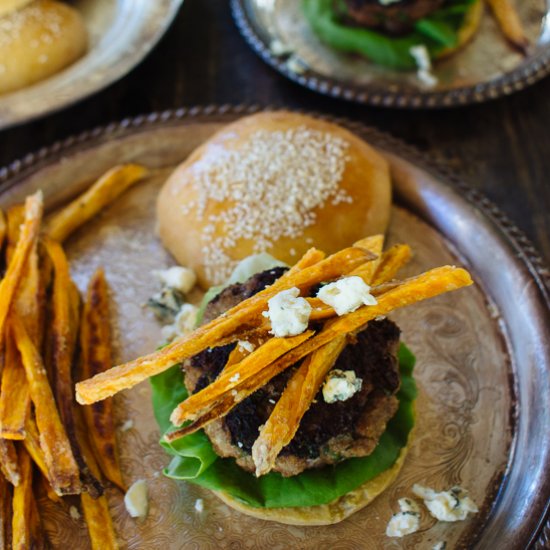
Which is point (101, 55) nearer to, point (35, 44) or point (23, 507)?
point (35, 44)

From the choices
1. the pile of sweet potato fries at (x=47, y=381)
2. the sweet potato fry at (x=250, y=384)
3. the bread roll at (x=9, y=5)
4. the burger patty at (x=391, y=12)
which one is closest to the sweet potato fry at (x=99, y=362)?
the pile of sweet potato fries at (x=47, y=381)

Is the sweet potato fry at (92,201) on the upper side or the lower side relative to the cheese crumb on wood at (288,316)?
lower

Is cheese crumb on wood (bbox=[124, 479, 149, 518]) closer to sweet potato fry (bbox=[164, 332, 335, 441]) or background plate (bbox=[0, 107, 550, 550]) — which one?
background plate (bbox=[0, 107, 550, 550])

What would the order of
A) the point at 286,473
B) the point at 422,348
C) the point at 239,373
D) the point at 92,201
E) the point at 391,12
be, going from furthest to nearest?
the point at 391,12, the point at 92,201, the point at 422,348, the point at 286,473, the point at 239,373

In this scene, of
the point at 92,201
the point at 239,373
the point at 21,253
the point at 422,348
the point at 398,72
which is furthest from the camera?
the point at 398,72

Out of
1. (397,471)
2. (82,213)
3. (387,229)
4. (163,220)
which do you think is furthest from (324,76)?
(397,471)

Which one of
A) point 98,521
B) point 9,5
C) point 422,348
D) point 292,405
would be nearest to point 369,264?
point 292,405

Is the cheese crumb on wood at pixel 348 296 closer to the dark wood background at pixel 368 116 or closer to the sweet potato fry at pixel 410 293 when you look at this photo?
the sweet potato fry at pixel 410 293
